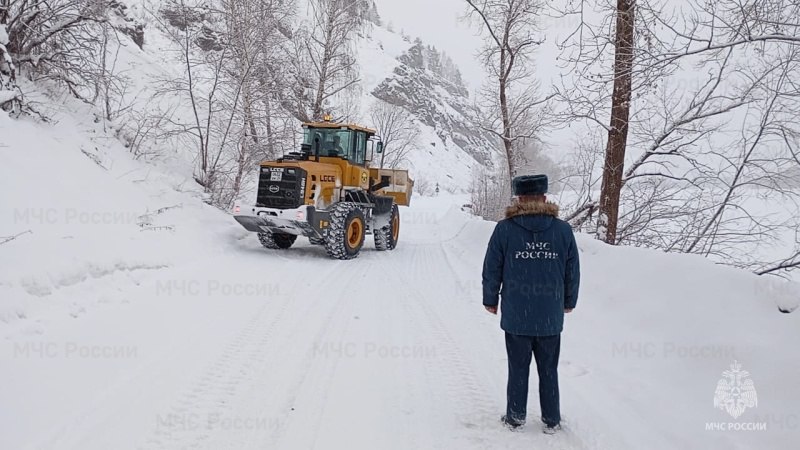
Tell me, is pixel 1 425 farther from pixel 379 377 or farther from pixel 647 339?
pixel 647 339

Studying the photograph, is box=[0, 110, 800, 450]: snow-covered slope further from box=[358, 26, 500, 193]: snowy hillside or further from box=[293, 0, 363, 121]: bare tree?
box=[358, 26, 500, 193]: snowy hillside

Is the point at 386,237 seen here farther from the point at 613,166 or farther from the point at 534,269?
the point at 534,269

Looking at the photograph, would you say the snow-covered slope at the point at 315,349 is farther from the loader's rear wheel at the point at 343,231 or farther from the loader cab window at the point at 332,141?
the loader cab window at the point at 332,141

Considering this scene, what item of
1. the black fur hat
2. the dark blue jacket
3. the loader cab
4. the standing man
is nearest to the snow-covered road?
the standing man

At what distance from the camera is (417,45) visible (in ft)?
334

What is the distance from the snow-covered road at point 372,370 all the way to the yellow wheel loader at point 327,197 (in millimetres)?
2901

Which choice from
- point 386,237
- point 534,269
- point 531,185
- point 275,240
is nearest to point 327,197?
point 275,240

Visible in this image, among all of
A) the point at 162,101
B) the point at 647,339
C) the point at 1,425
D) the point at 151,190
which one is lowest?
the point at 1,425

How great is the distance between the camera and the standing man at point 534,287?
10.5ft

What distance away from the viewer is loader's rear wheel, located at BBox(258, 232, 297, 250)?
9883 millimetres

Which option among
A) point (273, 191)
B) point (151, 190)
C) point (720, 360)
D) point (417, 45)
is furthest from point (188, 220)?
point (417, 45)

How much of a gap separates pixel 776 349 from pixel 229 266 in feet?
23.6

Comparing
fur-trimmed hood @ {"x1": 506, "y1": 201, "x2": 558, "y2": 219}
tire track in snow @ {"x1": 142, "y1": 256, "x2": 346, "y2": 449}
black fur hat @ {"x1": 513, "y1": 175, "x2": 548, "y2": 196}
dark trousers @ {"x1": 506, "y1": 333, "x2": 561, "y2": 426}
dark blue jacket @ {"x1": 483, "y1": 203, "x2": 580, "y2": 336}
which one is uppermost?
black fur hat @ {"x1": 513, "y1": 175, "x2": 548, "y2": 196}

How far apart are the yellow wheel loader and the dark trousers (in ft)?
20.4
